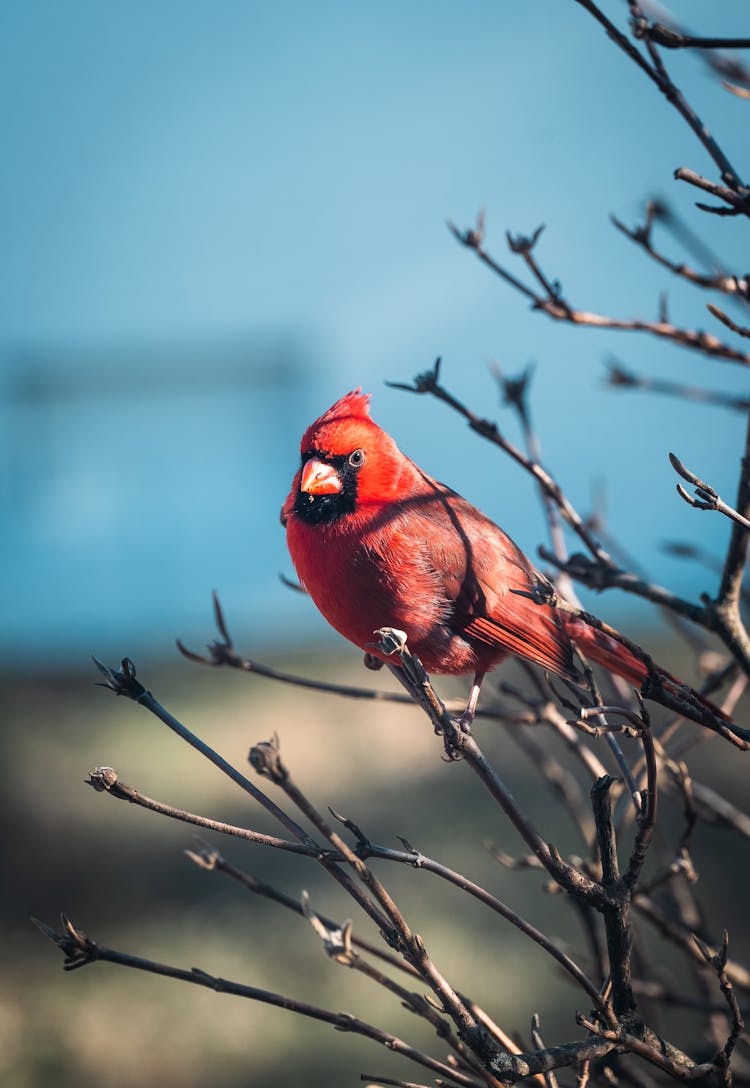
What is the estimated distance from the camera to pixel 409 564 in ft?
5.14

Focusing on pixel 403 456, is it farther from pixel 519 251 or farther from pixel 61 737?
pixel 61 737

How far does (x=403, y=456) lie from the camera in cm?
160

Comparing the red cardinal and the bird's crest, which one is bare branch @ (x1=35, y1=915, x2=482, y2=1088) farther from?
the bird's crest

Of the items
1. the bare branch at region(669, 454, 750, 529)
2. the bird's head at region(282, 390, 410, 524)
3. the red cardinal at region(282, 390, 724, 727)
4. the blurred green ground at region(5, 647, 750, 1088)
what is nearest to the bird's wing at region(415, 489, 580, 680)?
the red cardinal at region(282, 390, 724, 727)

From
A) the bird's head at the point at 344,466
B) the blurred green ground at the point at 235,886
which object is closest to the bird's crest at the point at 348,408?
the bird's head at the point at 344,466

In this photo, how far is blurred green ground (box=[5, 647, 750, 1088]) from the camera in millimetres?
2805

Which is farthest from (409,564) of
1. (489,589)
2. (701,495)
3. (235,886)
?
(235,886)

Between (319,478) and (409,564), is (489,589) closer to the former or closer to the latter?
(409,564)

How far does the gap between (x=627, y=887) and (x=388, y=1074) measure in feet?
6.60

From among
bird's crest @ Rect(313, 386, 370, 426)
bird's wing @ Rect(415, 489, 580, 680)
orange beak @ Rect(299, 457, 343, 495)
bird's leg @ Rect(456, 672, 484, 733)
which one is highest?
bird's crest @ Rect(313, 386, 370, 426)

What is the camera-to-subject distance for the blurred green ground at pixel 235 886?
110 inches

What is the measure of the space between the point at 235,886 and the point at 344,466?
7.86 feet

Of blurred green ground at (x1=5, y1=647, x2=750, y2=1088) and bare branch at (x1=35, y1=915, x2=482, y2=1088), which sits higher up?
bare branch at (x1=35, y1=915, x2=482, y2=1088)

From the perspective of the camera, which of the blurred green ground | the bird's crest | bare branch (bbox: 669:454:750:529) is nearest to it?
bare branch (bbox: 669:454:750:529)
